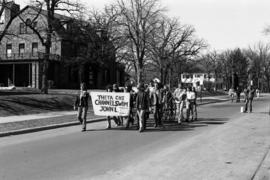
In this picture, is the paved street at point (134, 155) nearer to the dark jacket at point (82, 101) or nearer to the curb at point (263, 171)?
the curb at point (263, 171)

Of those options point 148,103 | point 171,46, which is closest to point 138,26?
point 171,46

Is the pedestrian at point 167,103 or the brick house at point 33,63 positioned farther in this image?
the brick house at point 33,63

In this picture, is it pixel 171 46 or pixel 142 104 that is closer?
pixel 142 104

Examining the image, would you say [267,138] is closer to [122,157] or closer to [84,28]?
[122,157]

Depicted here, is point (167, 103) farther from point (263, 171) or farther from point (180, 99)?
point (263, 171)

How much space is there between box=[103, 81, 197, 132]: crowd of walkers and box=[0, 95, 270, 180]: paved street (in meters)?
1.03

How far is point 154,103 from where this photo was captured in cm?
1620

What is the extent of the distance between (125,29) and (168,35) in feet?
36.6

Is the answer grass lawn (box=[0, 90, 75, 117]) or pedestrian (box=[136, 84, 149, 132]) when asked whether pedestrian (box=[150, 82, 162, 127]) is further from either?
grass lawn (box=[0, 90, 75, 117])

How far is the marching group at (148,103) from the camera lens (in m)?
14.9

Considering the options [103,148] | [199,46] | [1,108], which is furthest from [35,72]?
[103,148]

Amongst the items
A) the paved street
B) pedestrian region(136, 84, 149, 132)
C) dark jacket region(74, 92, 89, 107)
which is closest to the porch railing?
dark jacket region(74, 92, 89, 107)

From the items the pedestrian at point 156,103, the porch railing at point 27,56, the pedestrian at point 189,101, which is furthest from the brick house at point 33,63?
the pedestrian at point 156,103

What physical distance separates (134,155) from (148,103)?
5695mm
